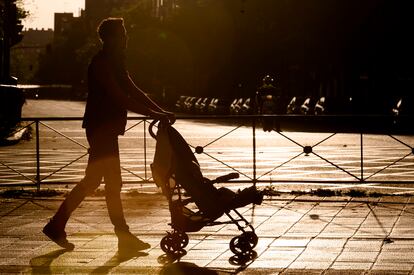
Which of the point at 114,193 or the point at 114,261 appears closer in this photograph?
the point at 114,261

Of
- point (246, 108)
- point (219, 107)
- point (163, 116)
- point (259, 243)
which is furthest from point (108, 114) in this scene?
point (219, 107)

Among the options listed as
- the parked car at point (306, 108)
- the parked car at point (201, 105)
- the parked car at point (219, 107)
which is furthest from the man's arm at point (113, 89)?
the parked car at point (201, 105)

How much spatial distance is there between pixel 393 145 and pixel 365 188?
13.2 metres

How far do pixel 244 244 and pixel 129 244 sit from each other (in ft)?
3.64

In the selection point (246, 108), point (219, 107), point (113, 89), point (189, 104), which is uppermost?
point (113, 89)

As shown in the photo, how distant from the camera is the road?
16.0 meters

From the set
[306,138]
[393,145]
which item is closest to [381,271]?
[393,145]

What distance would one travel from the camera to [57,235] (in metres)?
9.79

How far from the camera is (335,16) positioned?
64.4 m

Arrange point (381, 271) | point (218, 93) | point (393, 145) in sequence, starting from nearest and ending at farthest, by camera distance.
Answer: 1. point (381, 271)
2. point (393, 145)
3. point (218, 93)

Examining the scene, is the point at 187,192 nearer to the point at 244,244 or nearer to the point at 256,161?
the point at 244,244

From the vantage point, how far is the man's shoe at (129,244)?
9.48 m

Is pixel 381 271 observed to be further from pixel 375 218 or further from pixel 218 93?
pixel 218 93

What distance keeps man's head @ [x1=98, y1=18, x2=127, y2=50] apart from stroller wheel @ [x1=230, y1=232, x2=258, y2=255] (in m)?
2.13
